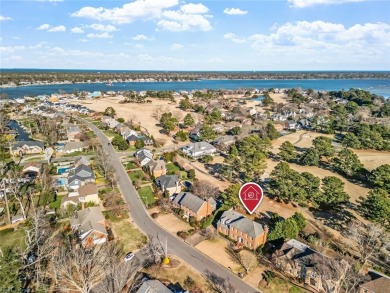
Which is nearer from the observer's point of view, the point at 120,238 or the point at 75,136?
the point at 120,238

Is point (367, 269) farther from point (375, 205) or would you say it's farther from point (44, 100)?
point (44, 100)

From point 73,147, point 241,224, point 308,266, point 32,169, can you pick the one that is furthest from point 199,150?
point 308,266

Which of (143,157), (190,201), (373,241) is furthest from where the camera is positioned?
(143,157)

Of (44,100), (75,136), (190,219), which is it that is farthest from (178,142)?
(44,100)

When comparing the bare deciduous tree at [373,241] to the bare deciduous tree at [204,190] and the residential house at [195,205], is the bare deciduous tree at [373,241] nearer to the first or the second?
the residential house at [195,205]

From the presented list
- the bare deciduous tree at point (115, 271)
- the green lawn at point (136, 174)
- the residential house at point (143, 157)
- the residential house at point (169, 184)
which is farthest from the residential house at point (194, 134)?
the bare deciduous tree at point (115, 271)

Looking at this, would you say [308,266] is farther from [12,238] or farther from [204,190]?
[12,238]

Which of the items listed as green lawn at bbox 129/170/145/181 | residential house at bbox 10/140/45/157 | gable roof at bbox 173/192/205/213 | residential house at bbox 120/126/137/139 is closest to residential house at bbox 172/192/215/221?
gable roof at bbox 173/192/205/213
